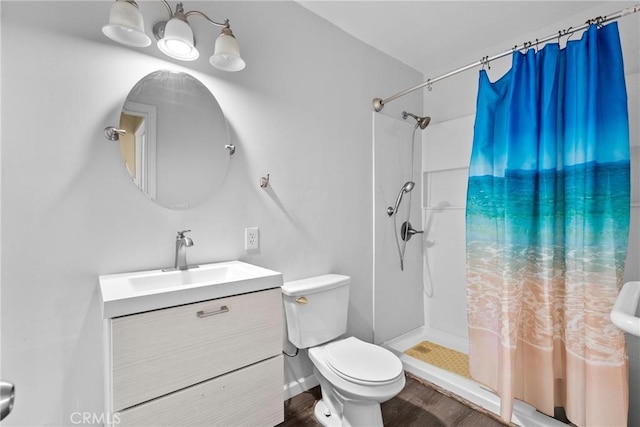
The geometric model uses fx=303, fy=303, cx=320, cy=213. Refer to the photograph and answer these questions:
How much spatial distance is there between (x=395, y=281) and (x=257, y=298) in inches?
61.3

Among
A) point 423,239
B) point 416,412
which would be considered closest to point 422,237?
point 423,239

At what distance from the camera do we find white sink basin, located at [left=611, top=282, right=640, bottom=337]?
91cm

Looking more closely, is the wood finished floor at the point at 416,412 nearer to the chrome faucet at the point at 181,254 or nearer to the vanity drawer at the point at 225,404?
the vanity drawer at the point at 225,404

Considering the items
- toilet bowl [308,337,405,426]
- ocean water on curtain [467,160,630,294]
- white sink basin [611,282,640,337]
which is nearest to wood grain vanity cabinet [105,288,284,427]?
toilet bowl [308,337,405,426]

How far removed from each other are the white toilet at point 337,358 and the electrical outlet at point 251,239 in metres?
0.28

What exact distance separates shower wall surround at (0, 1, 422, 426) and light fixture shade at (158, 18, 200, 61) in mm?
63

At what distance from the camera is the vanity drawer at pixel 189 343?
95 centimetres

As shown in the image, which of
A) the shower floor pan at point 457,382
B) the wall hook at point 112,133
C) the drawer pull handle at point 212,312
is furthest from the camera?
the shower floor pan at point 457,382

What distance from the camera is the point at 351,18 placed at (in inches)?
78.7

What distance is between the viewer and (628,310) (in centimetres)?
103

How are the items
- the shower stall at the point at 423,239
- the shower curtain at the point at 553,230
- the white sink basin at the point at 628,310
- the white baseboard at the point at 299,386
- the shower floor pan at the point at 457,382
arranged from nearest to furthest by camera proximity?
the white sink basin at the point at 628,310 < the shower curtain at the point at 553,230 < the shower floor pan at the point at 457,382 < the white baseboard at the point at 299,386 < the shower stall at the point at 423,239

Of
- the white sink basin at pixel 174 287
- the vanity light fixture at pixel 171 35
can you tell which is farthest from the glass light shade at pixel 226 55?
the white sink basin at pixel 174 287

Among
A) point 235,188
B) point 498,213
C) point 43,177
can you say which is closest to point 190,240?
point 235,188

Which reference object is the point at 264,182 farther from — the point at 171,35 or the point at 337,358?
the point at 337,358
